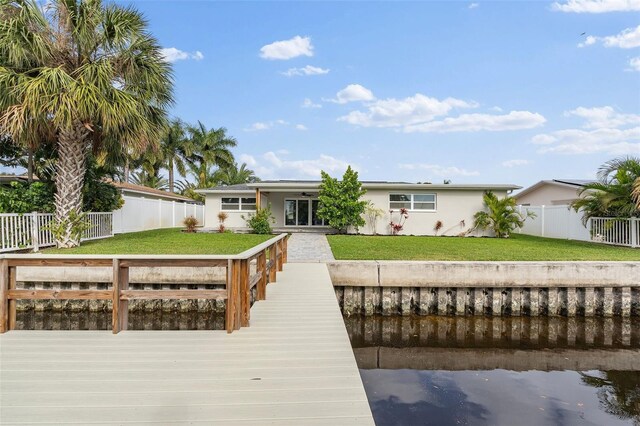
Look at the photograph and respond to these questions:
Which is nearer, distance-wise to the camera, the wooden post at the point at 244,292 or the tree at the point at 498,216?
the wooden post at the point at 244,292

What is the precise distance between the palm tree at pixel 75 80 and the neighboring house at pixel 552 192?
18895 mm

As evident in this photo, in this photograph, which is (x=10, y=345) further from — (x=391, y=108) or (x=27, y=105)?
(x=391, y=108)

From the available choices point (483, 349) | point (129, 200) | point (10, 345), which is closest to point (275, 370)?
point (10, 345)

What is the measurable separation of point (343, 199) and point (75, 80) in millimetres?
11385

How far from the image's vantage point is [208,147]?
36375mm

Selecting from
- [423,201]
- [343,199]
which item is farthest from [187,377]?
[423,201]

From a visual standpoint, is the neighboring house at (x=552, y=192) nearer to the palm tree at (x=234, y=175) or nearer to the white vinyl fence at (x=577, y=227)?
the white vinyl fence at (x=577, y=227)

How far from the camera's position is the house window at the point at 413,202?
735 inches

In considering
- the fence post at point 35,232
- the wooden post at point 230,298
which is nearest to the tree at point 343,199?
the fence post at point 35,232

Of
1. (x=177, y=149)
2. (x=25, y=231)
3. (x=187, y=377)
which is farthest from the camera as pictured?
(x=177, y=149)

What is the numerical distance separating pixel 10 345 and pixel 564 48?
1932 cm

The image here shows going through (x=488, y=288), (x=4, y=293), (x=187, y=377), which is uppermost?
(x=4, y=293)

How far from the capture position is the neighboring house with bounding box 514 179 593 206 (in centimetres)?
1857

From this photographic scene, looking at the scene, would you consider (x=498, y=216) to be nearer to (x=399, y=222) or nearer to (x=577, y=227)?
(x=577, y=227)
